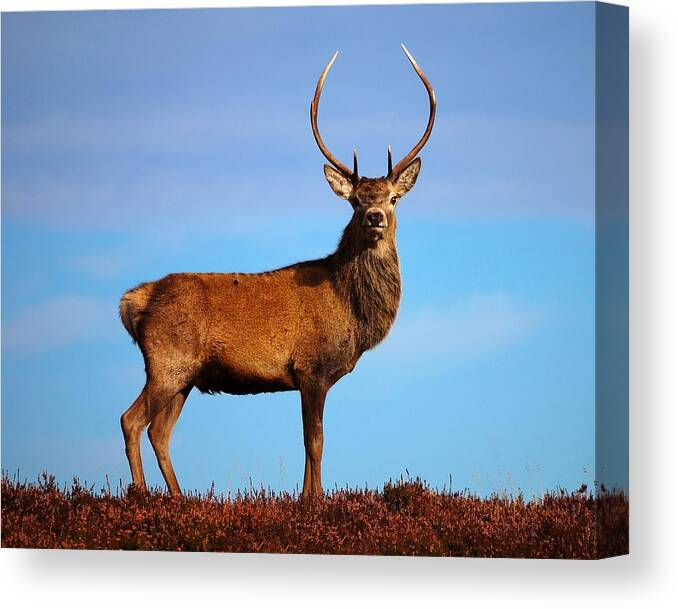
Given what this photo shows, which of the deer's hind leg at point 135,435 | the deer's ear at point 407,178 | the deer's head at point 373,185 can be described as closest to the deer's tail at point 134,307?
the deer's hind leg at point 135,435

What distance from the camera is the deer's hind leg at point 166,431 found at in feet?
44.0

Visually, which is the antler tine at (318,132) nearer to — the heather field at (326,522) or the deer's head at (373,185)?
the deer's head at (373,185)

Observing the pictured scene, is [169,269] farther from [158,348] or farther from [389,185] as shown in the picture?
[389,185]

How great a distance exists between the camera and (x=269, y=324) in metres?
13.5

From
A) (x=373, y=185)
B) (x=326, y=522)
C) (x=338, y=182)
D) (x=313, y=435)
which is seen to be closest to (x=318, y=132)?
(x=338, y=182)

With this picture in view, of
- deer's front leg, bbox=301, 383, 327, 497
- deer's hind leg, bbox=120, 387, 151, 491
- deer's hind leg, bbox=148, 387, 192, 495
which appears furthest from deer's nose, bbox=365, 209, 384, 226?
deer's hind leg, bbox=120, 387, 151, 491

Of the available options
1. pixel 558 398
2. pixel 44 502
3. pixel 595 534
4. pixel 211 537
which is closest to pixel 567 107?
pixel 558 398

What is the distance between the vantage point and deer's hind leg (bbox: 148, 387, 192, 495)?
44.0 feet

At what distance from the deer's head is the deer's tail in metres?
1.61

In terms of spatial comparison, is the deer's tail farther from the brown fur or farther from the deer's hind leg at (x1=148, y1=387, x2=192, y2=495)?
the deer's hind leg at (x1=148, y1=387, x2=192, y2=495)

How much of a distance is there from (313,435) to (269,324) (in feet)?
2.99

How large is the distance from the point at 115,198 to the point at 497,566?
3.91 metres

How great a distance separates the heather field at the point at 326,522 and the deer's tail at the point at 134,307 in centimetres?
120

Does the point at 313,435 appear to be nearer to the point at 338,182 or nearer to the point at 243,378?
the point at 243,378
